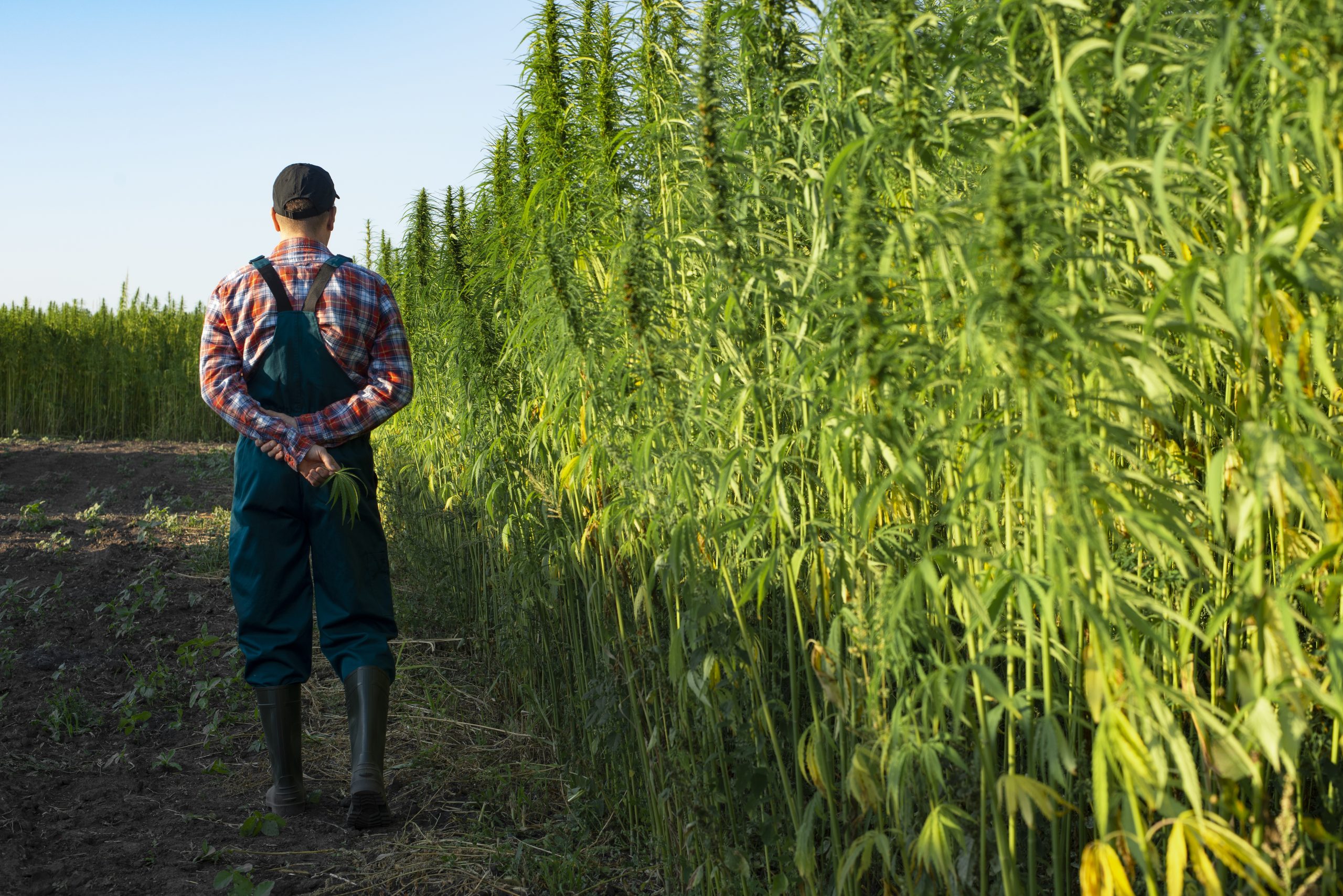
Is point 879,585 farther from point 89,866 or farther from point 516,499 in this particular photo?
point 89,866

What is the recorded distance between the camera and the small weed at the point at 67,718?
3898mm

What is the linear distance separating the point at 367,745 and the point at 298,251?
63.6 inches

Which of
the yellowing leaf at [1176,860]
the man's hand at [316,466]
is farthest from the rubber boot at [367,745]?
the yellowing leaf at [1176,860]

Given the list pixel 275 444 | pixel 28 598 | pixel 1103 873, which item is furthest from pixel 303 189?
pixel 28 598

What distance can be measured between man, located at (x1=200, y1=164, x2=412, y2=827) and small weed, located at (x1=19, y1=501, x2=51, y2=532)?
5069mm

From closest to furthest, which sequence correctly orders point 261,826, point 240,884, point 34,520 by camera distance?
point 240,884
point 261,826
point 34,520

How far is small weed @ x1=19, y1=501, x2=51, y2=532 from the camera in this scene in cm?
721

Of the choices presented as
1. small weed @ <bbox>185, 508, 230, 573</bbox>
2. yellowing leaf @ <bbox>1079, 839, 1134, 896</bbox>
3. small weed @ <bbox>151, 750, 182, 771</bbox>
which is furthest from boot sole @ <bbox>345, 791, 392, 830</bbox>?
small weed @ <bbox>185, 508, 230, 573</bbox>

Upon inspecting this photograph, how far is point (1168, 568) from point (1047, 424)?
2.69 ft

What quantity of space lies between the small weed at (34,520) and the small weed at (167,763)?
14.6 feet

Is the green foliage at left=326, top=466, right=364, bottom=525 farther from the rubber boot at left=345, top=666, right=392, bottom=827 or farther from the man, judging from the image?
the rubber boot at left=345, top=666, right=392, bottom=827

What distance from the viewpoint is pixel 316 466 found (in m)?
3.13

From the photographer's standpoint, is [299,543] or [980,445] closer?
[980,445]

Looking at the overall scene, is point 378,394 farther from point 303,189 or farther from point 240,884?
point 240,884
